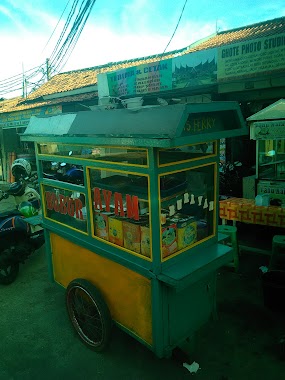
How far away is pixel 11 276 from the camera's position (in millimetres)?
4965

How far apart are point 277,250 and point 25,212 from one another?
192 inches

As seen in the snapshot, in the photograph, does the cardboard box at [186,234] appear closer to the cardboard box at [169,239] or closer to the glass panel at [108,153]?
the cardboard box at [169,239]

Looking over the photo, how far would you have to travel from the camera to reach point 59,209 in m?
3.83

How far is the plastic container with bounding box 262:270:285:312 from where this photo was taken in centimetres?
367

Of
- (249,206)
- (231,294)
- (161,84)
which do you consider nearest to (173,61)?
(161,84)

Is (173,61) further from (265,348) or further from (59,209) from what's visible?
(265,348)

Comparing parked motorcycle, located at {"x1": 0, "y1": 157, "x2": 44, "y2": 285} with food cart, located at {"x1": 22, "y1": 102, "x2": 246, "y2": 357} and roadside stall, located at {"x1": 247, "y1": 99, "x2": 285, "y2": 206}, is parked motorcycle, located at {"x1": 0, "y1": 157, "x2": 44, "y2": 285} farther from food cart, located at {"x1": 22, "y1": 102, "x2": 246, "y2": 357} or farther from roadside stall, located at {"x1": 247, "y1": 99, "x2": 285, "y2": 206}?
roadside stall, located at {"x1": 247, "y1": 99, "x2": 285, "y2": 206}

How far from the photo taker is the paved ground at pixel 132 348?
9.86 feet

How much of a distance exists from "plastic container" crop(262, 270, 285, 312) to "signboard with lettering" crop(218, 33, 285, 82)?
4.86m

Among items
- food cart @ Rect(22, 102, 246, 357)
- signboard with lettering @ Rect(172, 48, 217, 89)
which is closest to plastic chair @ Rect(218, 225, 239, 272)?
food cart @ Rect(22, 102, 246, 357)

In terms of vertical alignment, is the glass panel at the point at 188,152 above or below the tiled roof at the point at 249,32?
below

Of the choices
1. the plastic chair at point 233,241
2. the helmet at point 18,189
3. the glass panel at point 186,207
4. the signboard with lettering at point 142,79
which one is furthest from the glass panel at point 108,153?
the signboard with lettering at point 142,79

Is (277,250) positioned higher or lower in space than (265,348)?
higher

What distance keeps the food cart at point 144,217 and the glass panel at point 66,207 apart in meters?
0.02
